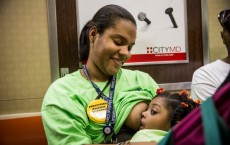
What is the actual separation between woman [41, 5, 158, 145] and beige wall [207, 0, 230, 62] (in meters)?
1.32

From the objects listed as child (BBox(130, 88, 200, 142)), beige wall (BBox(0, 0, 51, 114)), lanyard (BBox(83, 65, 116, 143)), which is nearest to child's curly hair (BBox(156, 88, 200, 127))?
child (BBox(130, 88, 200, 142))

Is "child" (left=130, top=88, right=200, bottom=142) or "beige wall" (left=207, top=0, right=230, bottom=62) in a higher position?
"beige wall" (left=207, top=0, right=230, bottom=62)

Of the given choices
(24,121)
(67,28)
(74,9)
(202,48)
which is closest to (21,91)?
(24,121)

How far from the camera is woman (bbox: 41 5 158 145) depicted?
1.34 meters

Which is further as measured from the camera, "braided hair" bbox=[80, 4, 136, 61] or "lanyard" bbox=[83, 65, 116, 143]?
"braided hair" bbox=[80, 4, 136, 61]

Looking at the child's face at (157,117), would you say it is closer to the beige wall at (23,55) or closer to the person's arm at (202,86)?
the person's arm at (202,86)

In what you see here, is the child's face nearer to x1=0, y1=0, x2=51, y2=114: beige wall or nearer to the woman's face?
the woman's face

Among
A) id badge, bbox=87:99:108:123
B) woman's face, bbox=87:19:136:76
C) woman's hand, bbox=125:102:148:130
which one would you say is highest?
woman's face, bbox=87:19:136:76

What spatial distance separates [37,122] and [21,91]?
0.28 m

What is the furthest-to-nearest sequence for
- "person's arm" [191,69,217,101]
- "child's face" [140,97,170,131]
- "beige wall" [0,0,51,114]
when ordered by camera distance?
"beige wall" [0,0,51,114] → "person's arm" [191,69,217,101] → "child's face" [140,97,170,131]

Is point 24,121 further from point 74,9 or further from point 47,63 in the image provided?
point 74,9

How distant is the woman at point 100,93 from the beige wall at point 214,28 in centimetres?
132

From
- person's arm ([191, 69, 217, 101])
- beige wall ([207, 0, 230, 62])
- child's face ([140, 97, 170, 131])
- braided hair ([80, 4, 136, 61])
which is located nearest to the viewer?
child's face ([140, 97, 170, 131])

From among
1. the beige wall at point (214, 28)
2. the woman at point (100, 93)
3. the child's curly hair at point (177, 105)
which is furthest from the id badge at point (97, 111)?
the beige wall at point (214, 28)
